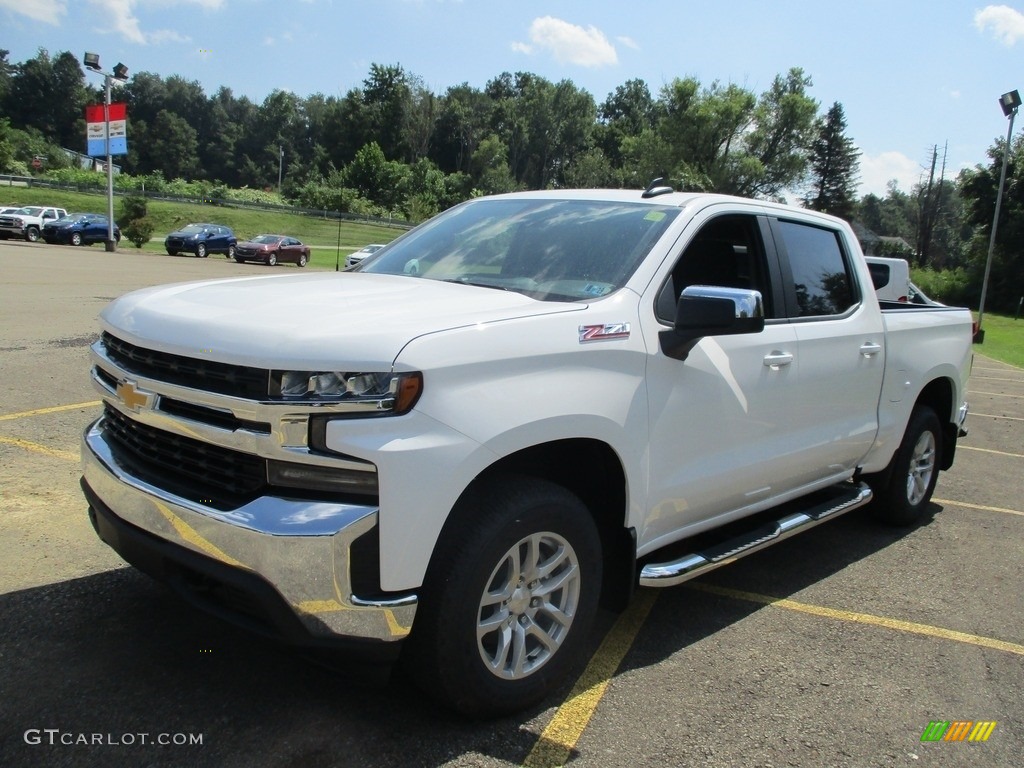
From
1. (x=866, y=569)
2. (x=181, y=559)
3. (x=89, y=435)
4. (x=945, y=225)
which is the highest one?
(x=945, y=225)

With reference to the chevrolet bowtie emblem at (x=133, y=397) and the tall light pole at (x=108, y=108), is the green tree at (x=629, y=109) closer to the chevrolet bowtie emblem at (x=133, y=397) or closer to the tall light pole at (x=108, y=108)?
the tall light pole at (x=108, y=108)

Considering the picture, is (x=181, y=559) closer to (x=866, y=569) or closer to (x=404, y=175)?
(x=866, y=569)

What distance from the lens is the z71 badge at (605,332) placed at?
3025mm

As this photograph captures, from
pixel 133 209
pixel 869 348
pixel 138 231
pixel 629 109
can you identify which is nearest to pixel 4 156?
pixel 133 209

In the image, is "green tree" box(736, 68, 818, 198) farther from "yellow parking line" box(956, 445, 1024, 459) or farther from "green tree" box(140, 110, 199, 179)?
"green tree" box(140, 110, 199, 179)

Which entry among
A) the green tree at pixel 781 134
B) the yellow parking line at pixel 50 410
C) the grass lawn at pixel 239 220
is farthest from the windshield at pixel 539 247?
the green tree at pixel 781 134

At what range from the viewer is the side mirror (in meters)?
3.13

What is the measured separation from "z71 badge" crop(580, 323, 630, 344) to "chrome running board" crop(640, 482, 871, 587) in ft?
3.18

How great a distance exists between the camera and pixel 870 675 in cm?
361

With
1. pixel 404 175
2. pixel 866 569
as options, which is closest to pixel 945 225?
pixel 404 175

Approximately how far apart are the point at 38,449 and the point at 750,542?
473 cm

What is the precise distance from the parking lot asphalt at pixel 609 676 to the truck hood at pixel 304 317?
127 cm

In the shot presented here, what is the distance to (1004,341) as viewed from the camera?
29094 mm

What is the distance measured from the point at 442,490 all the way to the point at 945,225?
434 ft
